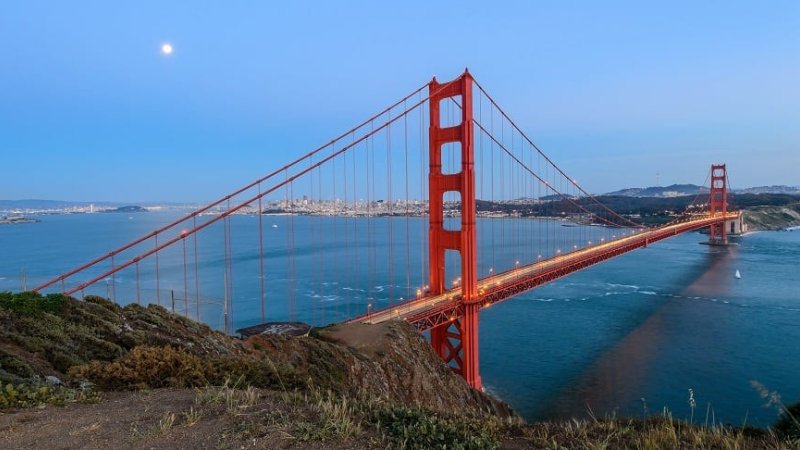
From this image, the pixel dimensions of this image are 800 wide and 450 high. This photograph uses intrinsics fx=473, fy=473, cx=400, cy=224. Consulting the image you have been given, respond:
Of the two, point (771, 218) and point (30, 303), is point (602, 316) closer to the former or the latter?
point (30, 303)

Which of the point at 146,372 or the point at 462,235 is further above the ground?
the point at 462,235

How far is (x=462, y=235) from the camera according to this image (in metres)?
20.3

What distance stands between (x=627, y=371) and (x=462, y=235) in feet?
35.2

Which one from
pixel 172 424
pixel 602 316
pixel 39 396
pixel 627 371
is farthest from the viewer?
pixel 602 316

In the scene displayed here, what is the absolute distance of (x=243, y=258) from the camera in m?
59.4

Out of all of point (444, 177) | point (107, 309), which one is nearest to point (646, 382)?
point (444, 177)

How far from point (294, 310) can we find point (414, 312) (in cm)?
1613

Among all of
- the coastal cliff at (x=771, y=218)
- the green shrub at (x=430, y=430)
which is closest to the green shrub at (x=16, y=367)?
the green shrub at (x=430, y=430)

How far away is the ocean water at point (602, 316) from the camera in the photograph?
2009 cm

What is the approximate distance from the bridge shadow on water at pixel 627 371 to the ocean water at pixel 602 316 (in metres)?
0.08

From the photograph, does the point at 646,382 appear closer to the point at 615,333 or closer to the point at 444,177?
the point at 615,333

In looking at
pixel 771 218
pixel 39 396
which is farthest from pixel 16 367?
pixel 771 218

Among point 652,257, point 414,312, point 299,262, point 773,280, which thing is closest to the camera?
point 414,312

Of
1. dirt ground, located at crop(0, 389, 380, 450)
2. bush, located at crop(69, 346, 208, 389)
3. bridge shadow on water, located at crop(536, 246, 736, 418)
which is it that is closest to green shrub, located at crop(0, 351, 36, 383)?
bush, located at crop(69, 346, 208, 389)
